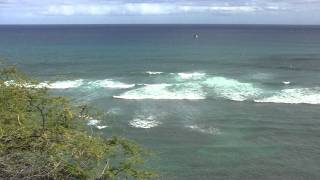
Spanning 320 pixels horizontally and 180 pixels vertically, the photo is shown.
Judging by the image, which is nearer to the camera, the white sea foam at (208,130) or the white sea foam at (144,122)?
the white sea foam at (208,130)

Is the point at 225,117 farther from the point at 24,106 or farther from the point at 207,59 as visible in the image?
the point at 207,59

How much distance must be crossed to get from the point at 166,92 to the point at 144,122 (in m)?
10.9

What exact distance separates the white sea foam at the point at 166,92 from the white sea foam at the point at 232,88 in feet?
5.39

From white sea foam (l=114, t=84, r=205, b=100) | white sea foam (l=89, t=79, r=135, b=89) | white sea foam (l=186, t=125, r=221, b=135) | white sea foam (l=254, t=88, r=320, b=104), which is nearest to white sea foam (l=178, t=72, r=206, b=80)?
white sea foam (l=114, t=84, r=205, b=100)

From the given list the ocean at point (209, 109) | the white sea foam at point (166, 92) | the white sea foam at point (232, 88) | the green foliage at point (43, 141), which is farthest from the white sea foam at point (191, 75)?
the green foliage at point (43, 141)

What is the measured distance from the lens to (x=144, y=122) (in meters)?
31.8

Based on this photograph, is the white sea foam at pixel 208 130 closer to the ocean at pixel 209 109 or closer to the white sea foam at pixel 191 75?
the ocean at pixel 209 109

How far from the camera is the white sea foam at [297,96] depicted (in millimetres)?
38812

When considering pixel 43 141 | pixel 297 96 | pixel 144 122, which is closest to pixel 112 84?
pixel 144 122

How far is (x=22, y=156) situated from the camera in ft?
37.8

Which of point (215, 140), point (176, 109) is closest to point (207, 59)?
point (176, 109)

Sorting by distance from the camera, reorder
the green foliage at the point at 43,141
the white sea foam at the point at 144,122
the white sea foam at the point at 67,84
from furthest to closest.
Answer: the white sea foam at the point at 67,84
the white sea foam at the point at 144,122
the green foliage at the point at 43,141

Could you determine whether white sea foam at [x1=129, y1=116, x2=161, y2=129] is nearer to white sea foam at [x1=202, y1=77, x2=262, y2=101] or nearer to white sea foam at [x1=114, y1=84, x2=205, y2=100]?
white sea foam at [x1=114, y1=84, x2=205, y2=100]

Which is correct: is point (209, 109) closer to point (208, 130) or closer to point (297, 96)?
point (208, 130)
